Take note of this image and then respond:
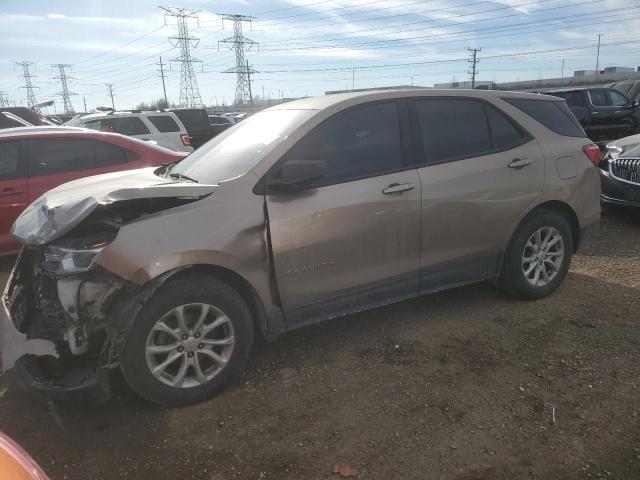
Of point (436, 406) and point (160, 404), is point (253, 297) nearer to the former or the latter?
point (160, 404)

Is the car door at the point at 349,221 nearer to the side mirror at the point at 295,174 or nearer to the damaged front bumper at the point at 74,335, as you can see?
the side mirror at the point at 295,174

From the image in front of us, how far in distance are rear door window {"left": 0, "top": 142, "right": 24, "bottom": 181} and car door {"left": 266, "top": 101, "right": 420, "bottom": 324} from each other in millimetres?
3933

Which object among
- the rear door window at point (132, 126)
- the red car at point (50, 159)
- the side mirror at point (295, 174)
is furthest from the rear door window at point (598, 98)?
the side mirror at point (295, 174)

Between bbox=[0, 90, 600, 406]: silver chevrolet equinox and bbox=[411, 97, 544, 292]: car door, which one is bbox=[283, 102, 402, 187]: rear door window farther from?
bbox=[411, 97, 544, 292]: car door

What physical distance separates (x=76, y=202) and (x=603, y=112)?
14.4 meters

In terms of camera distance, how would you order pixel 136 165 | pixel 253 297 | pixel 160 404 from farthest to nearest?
pixel 136 165 < pixel 253 297 < pixel 160 404

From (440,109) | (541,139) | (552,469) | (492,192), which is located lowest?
(552,469)

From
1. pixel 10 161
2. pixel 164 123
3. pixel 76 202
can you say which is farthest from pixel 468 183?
pixel 164 123

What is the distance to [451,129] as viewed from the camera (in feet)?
12.5

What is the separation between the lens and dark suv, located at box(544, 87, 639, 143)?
13609mm

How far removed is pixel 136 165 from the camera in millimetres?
6129

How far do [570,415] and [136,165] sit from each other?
5267 mm

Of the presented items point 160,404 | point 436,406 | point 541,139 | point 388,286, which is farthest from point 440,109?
point 160,404

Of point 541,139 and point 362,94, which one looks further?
point 541,139
